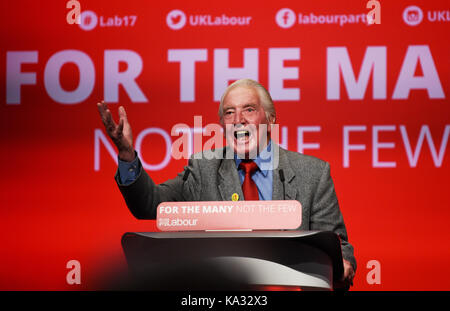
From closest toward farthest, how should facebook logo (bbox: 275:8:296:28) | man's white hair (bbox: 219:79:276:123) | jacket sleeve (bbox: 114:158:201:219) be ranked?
jacket sleeve (bbox: 114:158:201:219) → man's white hair (bbox: 219:79:276:123) → facebook logo (bbox: 275:8:296:28)

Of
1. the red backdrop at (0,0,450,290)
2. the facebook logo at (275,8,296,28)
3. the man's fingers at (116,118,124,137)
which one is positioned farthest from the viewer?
the facebook logo at (275,8,296,28)

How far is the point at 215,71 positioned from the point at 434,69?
1177 millimetres

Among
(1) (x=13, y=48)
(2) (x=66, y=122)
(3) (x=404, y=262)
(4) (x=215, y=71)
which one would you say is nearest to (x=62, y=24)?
(1) (x=13, y=48)

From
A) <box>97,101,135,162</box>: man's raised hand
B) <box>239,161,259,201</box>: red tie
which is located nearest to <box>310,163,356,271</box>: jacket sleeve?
<box>239,161,259,201</box>: red tie

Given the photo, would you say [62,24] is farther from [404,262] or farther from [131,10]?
[404,262]

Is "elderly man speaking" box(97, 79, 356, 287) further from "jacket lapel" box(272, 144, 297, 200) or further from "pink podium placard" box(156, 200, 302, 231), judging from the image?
"pink podium placard" box(156, 200, 302, 231)

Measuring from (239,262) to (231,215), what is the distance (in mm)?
134

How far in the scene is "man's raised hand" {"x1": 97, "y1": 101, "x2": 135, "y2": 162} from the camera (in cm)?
164

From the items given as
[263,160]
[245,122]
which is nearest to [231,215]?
[263,160]

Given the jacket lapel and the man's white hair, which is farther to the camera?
the man's white hair

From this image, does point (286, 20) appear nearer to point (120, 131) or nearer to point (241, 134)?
point (241, 134)

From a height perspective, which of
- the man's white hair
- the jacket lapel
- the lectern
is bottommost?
the lectern

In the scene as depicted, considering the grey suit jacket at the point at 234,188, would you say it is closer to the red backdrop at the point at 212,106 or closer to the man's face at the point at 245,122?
the man's face at the point at 245,122

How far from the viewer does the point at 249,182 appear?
200 centimetres
